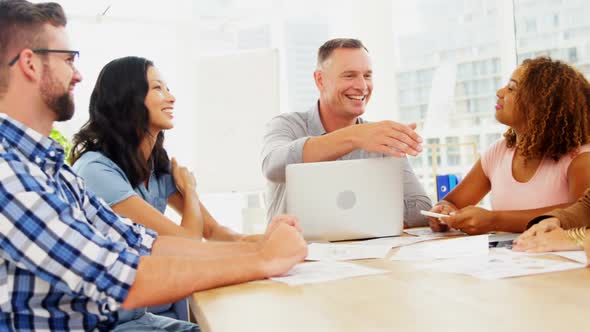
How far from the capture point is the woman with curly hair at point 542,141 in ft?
6.84

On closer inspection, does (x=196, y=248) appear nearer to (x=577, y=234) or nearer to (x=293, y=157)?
(x=293, y=157)

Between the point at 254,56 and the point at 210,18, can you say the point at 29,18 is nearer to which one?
the point at 254,56

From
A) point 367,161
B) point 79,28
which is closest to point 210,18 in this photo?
point 79,28

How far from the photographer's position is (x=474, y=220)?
1.85 meters

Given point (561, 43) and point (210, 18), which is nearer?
point (561, 43)

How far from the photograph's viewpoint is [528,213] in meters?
1.88

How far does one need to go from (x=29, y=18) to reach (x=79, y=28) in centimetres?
405

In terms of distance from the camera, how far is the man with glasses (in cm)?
102

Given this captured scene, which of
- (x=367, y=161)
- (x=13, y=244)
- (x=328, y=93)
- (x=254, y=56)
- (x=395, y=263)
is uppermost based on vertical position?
(x=254, y=56)

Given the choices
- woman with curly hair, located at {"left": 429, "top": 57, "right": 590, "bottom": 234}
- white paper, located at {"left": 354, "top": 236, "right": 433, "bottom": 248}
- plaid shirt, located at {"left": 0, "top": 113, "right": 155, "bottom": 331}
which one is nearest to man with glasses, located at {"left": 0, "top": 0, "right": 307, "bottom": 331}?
plaid shirt, located at {"left": 0, "top": 113, "right": 155, "bottom": 331}

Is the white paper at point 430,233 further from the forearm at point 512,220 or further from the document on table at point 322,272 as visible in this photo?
the document on table at point 322,272

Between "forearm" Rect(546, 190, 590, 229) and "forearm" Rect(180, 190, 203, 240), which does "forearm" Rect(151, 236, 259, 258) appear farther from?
"forearm" Rect(546, 190, 590, 229)

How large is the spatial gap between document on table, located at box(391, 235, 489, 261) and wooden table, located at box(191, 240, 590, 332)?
8.4 inches

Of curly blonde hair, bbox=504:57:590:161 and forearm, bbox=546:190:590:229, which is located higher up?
curly blonde hair, bbox=504:57:590:161
